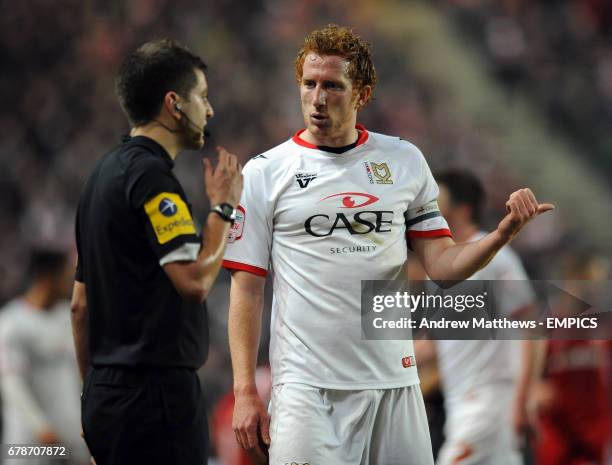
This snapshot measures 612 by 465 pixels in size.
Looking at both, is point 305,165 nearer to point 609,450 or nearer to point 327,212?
point 327,212

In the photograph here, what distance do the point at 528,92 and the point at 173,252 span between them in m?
11.0

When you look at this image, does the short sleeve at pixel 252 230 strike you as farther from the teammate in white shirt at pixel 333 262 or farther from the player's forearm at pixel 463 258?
the player's forearm at pixel 463 258

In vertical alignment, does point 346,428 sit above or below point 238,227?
below

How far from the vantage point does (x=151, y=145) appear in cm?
343

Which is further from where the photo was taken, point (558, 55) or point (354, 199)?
point (558, 55)

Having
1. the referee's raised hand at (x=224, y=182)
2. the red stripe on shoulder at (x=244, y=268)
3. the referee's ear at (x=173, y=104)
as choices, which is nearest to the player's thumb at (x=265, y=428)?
the red stripe on shoulder at (x=244, y=268)

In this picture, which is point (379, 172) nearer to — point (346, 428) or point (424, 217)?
point (424, 217)

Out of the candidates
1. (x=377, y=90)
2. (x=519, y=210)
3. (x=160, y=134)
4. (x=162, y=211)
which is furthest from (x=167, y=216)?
(x=377, y=90)

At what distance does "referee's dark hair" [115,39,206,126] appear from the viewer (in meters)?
3.53

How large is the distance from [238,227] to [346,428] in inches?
34.0

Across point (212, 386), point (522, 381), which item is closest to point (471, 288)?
point (522, 381)

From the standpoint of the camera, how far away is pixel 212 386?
9.02 metres

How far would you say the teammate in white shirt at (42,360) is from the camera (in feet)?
22.9

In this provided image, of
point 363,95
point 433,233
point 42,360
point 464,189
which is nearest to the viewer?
point 433,233
